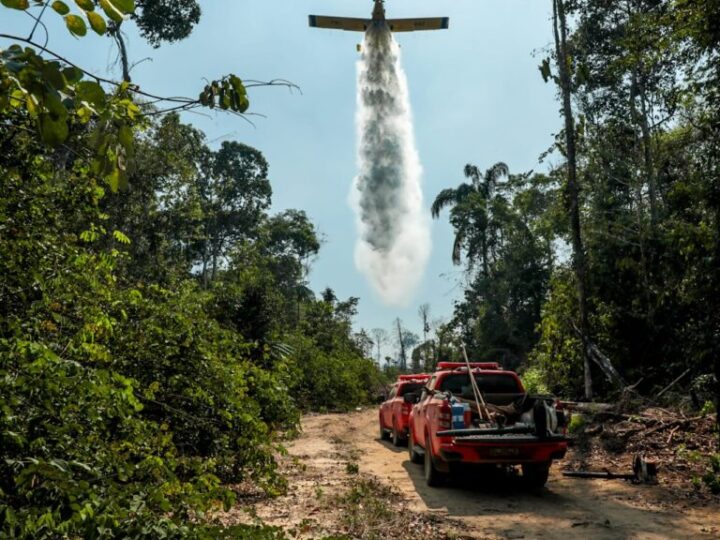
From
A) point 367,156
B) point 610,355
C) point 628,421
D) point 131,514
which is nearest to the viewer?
point 131,514

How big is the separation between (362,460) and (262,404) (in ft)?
10.3

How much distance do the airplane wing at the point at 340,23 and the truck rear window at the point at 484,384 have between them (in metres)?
15.0

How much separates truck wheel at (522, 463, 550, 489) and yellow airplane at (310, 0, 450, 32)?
54.1 ft

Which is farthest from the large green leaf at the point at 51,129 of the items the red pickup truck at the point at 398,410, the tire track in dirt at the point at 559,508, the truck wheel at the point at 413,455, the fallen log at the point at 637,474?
the red pickup truck at the point at 398,410

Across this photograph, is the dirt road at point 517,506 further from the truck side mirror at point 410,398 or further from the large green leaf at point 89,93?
the large green leaf at point 89,93

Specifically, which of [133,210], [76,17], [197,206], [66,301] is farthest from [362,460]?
[197,206]

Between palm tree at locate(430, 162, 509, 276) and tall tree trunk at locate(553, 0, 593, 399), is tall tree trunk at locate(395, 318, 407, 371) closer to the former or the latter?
palm tree at locate(430, 162, 509, 276)

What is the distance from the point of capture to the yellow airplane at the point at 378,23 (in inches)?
826

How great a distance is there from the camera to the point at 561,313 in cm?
2009

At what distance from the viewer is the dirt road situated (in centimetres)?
679

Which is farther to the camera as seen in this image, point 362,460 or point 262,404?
point 362,460

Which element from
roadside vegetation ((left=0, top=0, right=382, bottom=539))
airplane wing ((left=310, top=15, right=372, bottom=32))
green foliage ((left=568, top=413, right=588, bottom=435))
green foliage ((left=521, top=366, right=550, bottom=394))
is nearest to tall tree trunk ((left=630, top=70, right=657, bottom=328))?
green foliage ((left=521, top=366, right=550, bottom=394))

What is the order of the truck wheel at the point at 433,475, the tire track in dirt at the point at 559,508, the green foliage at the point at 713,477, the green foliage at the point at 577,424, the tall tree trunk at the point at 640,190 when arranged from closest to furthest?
the tire track in dirt at the point at 559,508, the green foliage at the point at 713,477, the truck wheel at the point at 433,475, the green foliage at the point at 577,424, the tall tree trunk at the point at 640,190

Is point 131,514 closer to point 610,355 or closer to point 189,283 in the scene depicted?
point 189,283
